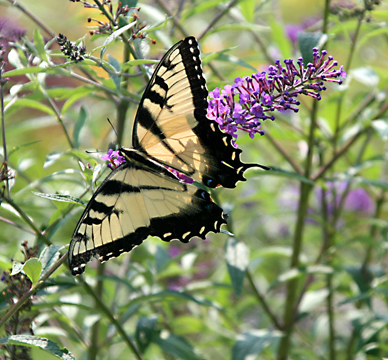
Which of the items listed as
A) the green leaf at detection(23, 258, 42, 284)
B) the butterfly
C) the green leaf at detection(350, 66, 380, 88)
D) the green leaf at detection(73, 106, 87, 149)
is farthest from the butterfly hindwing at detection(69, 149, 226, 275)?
the green leaf at detection(350, 66, 380, 88)

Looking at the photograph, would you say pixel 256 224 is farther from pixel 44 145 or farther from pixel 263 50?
pixel 44 145

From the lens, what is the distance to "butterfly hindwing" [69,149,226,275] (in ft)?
4.64

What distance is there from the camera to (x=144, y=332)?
6.31 ft

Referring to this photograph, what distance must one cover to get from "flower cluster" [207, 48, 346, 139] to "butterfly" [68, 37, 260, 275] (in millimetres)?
70

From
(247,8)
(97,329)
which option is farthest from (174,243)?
(247,8)

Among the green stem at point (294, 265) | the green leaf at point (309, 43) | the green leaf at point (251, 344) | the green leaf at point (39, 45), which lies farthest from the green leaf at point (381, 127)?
the green leaf at point (39, 45)

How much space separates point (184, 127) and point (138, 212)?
0.37m

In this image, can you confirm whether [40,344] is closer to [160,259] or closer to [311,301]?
[160,259]

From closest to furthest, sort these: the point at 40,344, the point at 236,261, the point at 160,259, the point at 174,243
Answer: the point at 40,344
the point at 236,261
the point at 160,259
the point at 174,243

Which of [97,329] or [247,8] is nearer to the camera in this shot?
[97,329]

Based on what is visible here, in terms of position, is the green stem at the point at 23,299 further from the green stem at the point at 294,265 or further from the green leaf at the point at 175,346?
the green stem at the point at 294,265

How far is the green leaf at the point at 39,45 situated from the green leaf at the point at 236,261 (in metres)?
→ 1.10

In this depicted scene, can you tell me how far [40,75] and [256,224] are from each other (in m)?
2.30

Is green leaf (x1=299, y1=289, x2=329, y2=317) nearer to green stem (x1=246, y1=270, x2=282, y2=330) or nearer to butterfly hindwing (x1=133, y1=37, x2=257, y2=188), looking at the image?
green stem (x1=246, y1=270, x2=282, y2=330)
